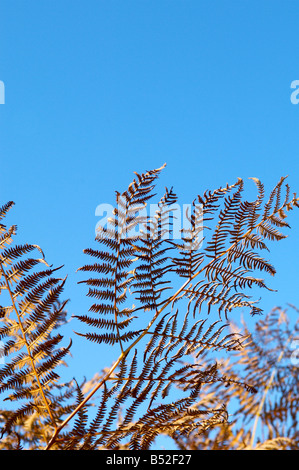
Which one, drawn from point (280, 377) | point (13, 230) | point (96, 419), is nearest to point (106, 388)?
point (96, 419)

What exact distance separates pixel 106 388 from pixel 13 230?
0.97ft

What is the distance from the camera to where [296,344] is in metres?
1.65

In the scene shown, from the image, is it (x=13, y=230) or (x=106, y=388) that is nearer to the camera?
(x=106, y=388)

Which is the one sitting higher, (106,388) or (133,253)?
(133,253)

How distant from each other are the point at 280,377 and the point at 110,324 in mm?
1042

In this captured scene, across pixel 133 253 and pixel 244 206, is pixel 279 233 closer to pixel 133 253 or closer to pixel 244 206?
pixel 244 206

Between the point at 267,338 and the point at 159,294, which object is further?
the point at 267,338

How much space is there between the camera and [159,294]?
2.41 ft
